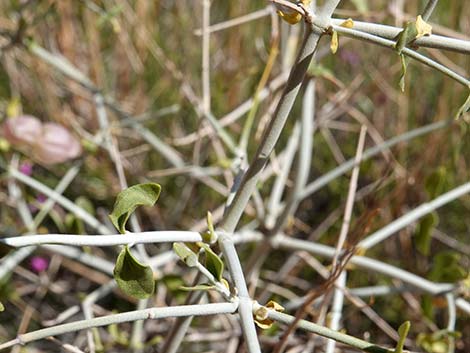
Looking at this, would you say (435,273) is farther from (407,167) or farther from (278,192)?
(407,167)

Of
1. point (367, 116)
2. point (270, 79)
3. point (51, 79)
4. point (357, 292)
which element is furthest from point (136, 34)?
point (357, 292)

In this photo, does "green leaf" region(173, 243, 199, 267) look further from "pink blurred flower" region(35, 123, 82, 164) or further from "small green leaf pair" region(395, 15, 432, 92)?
"pink blurred flower" region(35, 123, 82, 164)

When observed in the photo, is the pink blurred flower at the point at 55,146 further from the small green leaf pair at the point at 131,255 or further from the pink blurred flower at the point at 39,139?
the small green leaf pair at the point at 131,255

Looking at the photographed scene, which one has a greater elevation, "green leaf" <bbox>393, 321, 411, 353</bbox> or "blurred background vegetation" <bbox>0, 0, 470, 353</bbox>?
"blurred background vegetation" <bbox>0, 0, 470, 353</bbox>

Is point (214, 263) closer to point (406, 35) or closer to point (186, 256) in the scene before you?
point (186, 256)

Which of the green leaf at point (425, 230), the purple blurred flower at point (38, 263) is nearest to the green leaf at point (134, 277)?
the green leaf at point (425, 230)

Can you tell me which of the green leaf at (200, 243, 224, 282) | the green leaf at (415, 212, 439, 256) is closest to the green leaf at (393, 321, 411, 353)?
the green leaf at (200, 243, 224, 282)
